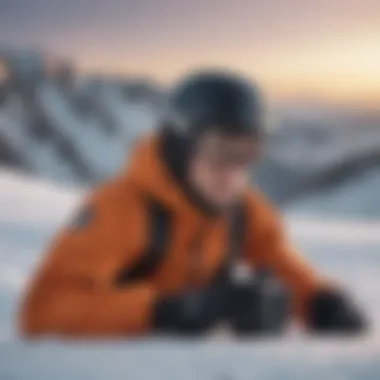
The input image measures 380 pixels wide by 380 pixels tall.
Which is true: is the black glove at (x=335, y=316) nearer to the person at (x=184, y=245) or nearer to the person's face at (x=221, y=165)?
the person at (x=184, y=245)

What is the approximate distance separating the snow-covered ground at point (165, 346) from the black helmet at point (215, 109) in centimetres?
11

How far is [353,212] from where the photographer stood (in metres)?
0.96

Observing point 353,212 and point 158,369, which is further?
point 353,212

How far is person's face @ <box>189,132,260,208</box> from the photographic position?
2.93ft

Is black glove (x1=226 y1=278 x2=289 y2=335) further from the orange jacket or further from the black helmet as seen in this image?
the black helmet

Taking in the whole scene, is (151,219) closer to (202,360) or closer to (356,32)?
(202,360)

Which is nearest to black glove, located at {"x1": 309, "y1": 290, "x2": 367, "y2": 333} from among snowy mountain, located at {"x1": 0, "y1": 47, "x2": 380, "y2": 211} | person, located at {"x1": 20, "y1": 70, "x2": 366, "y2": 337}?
person, located at {"x1": 20, "y1": 70, "x2": 366, "y2": 337}

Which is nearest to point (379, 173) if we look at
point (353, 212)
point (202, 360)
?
point (353, 212)

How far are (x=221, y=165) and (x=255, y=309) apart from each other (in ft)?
0.46

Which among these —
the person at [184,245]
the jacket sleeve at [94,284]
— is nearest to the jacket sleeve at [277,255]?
the person at [184,245]

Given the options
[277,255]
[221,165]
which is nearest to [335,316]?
[277,255]

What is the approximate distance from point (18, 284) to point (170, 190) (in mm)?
167

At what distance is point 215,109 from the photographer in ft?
2.89

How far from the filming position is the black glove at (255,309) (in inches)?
33.9
